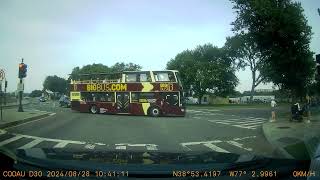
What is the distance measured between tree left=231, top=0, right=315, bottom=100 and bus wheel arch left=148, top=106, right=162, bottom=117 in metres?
8.68

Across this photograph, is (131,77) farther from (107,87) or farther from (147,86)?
(107,87)

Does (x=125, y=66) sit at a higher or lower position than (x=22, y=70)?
higher

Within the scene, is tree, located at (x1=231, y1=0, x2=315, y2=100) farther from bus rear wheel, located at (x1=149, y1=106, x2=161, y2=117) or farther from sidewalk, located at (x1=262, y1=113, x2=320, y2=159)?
sidewalk, located at (x1=262, y1=113, x2=320, y2=159)

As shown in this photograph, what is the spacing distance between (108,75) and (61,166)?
32318mm

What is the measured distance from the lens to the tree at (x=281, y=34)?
29.2 m

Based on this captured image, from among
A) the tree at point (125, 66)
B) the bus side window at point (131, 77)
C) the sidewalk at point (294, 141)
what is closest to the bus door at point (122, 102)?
the bus side window at point (131, 77)

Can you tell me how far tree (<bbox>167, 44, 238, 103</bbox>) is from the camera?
77.1 metres

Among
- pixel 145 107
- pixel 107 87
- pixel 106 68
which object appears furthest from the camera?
pixel 106 68

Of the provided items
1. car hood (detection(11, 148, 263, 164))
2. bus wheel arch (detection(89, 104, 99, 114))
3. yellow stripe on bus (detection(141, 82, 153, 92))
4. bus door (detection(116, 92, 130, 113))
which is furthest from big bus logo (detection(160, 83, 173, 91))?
car hood (detection(11, 148, 263, 164))

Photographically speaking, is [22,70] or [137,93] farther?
[137,93]

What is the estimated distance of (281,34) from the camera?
2892 centimetres

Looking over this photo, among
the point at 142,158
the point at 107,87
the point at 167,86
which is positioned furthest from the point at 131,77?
the point at 142,158

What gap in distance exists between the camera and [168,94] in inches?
1326

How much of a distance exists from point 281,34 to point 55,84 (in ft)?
289
